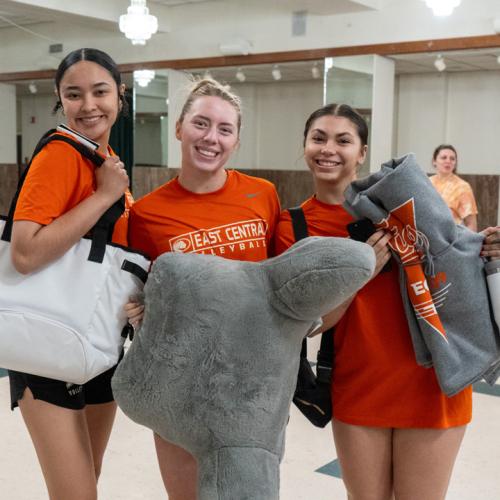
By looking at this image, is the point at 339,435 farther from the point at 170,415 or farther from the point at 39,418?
the point at 39,418

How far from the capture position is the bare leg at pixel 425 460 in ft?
6.20

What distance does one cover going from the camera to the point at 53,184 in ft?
5.85

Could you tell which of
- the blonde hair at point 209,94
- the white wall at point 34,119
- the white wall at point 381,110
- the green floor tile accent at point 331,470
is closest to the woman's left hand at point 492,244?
the blonde hair at point 209,94

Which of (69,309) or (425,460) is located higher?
(69,309)

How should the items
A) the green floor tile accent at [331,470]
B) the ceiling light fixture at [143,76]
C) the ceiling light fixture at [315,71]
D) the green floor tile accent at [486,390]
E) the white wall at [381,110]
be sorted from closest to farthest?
the green floor tile accent at [331,470]
the green floor tile accent at [486,390]
the white wall at [381,110]
the ceiling light fixture at [315,71]
the ceiling light fixture at [143,76]

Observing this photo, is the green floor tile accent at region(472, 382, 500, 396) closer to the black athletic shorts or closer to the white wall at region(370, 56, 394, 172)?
the black athletic shorts

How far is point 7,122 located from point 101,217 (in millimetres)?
13256

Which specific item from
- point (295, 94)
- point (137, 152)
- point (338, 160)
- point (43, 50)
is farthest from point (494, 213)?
point (338, 160)

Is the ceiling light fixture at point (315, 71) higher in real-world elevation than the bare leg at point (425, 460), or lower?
higher

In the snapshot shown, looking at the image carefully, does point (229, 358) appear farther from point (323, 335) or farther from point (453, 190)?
point (453, 190)

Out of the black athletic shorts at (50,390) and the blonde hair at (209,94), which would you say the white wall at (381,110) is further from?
the black athletic shorts at (50,390)

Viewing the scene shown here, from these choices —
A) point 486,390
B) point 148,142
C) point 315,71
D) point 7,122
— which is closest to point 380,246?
point 486,390

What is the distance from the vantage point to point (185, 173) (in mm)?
2047

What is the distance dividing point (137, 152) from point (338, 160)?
1093 centimetres
